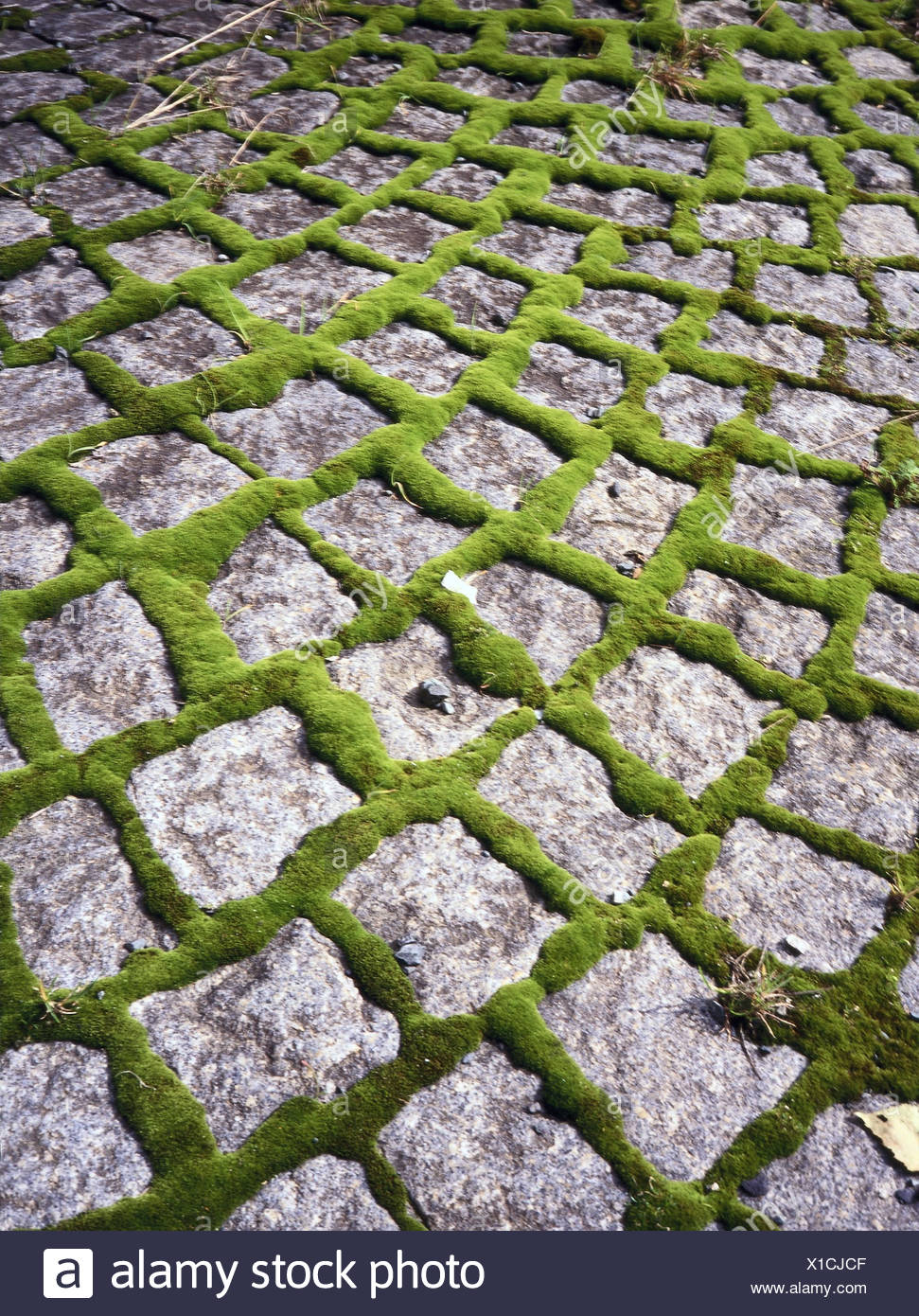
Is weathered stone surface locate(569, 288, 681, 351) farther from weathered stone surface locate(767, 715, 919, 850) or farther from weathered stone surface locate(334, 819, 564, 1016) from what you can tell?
weathered stone surface locate(334, 819, 564, 1016)

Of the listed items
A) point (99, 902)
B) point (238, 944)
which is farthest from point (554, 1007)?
point (99, 902)

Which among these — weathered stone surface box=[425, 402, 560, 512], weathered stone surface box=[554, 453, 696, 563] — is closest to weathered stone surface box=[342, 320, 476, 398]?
weathered stone surface box=[425, 402, 560, 512]

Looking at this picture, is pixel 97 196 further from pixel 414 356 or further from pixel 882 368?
pixel 882 368

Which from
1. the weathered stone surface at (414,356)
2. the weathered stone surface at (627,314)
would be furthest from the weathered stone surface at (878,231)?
the weathered stone surface at (414,356)

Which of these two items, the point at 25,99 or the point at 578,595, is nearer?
the point at 578,595

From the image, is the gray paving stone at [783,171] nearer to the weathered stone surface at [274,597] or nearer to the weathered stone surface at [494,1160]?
the weathered stone surface at [274,597]

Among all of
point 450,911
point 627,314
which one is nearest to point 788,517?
point 627,314

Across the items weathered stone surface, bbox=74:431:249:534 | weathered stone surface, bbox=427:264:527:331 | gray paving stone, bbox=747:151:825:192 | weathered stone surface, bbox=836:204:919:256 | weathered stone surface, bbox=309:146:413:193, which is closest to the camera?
weathered stone surface, bbox=74:431:249:534

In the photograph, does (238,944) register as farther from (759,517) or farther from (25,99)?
(25,99)
